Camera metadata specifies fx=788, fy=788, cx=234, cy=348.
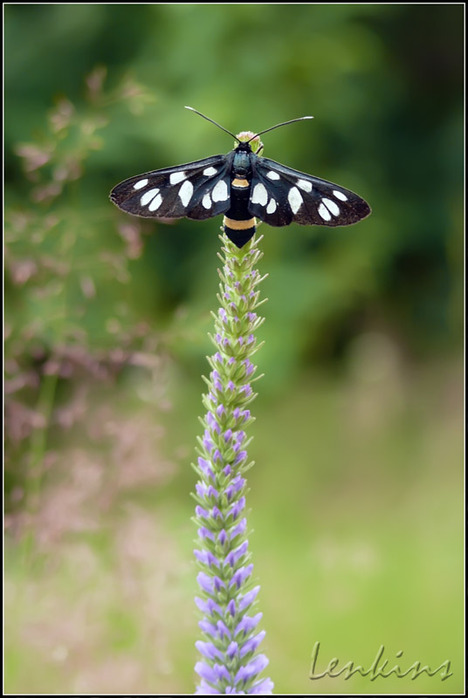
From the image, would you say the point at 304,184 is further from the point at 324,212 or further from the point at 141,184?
the point at 141,184

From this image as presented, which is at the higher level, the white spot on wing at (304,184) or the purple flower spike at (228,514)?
the white spot on wing at (304,184)

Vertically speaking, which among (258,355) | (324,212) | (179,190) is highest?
(258,355)

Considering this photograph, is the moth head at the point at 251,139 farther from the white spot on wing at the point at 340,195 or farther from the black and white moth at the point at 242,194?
the white spot on wing at the point at 340,195

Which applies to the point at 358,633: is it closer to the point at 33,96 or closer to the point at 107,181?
the point at 107,181

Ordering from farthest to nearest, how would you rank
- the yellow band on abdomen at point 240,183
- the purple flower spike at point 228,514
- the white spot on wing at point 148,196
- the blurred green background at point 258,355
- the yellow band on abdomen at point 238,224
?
the blurred green background at point 258,355, the white spot on wing at point 148,196, the yellow band on abdomen at point 240,183, the yellow band on abdomen at point 238,224, the purple flower spike at point 228,514

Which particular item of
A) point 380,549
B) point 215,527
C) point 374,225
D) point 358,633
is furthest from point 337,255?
point 215,527

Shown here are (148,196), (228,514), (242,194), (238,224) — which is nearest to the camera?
(228,514)

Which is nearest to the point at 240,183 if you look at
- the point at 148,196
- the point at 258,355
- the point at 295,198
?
the point at 295,198

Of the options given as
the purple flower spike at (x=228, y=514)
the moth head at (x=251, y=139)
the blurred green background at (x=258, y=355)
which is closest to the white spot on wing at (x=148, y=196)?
the moth head at (x=251, y=139)
